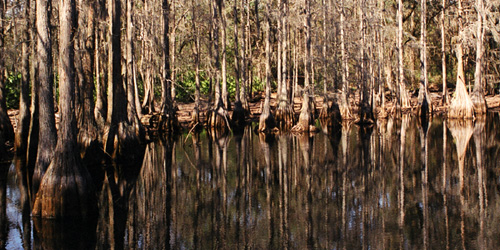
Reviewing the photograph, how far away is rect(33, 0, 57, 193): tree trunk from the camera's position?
1139 cm

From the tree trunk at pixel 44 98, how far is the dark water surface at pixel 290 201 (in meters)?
0.97

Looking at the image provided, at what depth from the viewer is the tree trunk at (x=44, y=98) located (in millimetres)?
11391

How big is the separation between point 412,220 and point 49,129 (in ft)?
23.4

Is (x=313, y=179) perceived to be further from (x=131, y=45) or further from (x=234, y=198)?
(x=131, y=45)

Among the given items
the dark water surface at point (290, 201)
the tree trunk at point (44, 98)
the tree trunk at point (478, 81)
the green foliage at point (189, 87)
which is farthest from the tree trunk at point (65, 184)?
the green foliage at point (189, 87)

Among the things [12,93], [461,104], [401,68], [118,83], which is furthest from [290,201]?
[12,93]

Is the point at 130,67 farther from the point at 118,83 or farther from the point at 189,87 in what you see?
the point at 189,87

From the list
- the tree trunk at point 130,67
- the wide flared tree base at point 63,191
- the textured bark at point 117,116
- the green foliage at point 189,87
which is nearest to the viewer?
the wide flared tree base at point 63,191

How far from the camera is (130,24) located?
21.0m

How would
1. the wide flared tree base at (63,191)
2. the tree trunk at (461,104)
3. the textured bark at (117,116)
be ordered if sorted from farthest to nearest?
the tree trunk at (461,104), the textured bark at (117,116), the wide flared tree base at (63,191)

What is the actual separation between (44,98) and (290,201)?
17.1 feet

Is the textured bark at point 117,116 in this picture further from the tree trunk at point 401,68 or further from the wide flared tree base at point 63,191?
the tree trunk at point 401,68

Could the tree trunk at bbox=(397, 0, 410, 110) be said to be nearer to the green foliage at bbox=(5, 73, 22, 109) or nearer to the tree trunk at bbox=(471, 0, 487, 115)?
the tree trunk at bbox=(471, 0, 487, 115)

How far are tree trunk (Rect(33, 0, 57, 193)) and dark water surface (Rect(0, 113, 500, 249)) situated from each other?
0.97m
